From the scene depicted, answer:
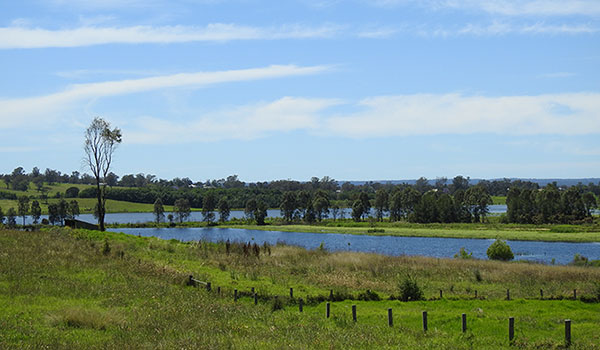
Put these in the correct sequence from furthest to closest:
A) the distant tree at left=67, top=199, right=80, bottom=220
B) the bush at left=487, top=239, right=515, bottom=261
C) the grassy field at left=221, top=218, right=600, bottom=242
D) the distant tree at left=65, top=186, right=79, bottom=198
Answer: the distant tree at left=65, top=186, right=79, bottom=198
the distant tree at left=67, top=199, right=80, bottom=220
the grassy field at left=221, top=218, right=600, bottom=242
the bush at left=487, top=239, right=515, bottom=261

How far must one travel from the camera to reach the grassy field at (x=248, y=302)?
15945 millimetres

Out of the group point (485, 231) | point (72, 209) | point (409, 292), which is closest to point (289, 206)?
point (72, 209)

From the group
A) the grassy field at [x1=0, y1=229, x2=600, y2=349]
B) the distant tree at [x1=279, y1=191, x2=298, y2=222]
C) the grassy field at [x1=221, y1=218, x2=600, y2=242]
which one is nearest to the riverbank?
the grassy field at [x1=221, y1=218, x2=600, y2=242]

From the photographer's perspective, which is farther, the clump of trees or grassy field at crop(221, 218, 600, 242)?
the clump of trees

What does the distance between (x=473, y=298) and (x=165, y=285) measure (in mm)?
16006

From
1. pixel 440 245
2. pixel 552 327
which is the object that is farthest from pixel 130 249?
pixel 440 245

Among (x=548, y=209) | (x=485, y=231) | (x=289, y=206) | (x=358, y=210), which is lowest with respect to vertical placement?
(x=485, y=231)

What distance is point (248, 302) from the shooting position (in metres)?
24.5

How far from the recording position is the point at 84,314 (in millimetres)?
16828

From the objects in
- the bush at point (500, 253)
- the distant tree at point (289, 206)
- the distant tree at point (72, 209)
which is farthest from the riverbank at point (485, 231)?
the distant tree at point (72, 209)

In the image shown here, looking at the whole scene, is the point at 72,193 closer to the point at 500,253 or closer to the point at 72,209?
the point at 72,209

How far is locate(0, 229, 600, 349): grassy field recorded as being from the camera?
52.3 ft

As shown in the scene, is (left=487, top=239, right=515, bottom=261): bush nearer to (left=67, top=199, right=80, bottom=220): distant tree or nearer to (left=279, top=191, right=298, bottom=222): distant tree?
(left=279, top=191, right=298, bottom=222): distant tree

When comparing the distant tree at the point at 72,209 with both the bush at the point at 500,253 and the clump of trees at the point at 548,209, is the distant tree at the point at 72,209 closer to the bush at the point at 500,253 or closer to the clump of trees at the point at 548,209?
the clump of trees at the point at 548,209
